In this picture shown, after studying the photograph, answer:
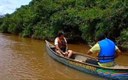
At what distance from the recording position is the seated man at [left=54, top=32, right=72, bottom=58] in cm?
1389

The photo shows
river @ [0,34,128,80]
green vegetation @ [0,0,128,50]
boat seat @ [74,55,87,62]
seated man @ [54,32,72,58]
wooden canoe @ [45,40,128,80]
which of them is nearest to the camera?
wooden canoe @ [45,40,128,80]

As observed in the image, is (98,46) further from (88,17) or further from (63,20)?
(63,20)

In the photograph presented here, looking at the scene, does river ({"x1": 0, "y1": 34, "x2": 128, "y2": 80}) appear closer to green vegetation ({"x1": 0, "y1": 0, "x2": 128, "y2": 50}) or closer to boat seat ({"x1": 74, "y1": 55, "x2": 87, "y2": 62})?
boat seat ({"x1": 74, "y1": 55, "x2": 87, "y2": 62})

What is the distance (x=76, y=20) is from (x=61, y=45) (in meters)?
9.31

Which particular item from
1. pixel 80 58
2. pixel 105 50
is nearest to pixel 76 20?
pixel 80 58

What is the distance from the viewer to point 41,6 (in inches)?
1174

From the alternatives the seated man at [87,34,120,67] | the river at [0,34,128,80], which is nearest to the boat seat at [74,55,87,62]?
the river at [0,34,128,80]

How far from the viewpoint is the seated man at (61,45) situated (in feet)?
45.6

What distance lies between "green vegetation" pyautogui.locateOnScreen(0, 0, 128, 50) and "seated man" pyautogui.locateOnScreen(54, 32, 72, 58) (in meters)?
4.58

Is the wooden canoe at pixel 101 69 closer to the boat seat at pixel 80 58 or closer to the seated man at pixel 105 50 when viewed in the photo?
the seated man at pixel 105 50

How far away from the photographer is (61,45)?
47.4 ft

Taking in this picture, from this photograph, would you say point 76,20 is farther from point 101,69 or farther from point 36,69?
point 101,69

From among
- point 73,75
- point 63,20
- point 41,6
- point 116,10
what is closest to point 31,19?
point 41,6

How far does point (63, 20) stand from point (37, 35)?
4.70 meters
